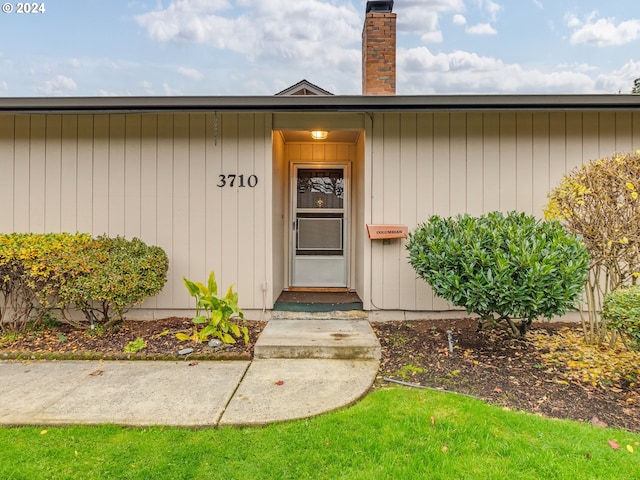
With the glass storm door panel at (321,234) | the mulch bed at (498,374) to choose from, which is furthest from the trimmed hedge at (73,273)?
the mulch bed at (498,374)

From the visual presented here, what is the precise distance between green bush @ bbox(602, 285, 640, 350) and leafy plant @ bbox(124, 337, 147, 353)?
14.2ft

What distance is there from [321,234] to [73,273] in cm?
342

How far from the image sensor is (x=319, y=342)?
3.38 metres

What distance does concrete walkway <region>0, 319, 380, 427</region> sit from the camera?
227 cm

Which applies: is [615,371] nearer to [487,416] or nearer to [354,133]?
[487,416]

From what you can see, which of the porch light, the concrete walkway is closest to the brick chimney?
the porch light

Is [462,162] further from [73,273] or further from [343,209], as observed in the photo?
[73,273]

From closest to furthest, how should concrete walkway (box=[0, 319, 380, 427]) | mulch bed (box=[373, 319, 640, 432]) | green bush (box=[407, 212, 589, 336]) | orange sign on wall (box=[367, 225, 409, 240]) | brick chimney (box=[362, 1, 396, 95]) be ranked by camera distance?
concrete walkway (box=[0, 319, 380, 427]) < mulch bed (box=[373, 319, 640, 432]) < green bush (box=[407, 212, 589, 336]) < orange sign on wall (box=[367, 225, 409, 240]) < brick chimney (box=[362, 1, 396, 95])

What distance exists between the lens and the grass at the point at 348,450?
A: 67.6 inches

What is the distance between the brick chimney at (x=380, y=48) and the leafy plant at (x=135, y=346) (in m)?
4.71

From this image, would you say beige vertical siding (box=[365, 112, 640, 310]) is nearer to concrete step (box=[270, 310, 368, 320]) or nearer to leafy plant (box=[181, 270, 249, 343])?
concrete step (box=[270, 310, 368, 320])

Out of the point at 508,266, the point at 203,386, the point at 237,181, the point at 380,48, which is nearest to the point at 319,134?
the point at 237,181

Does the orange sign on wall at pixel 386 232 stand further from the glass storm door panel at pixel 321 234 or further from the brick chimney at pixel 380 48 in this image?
the brick chimney at pixel 380 48

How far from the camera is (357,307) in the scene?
4.50m
